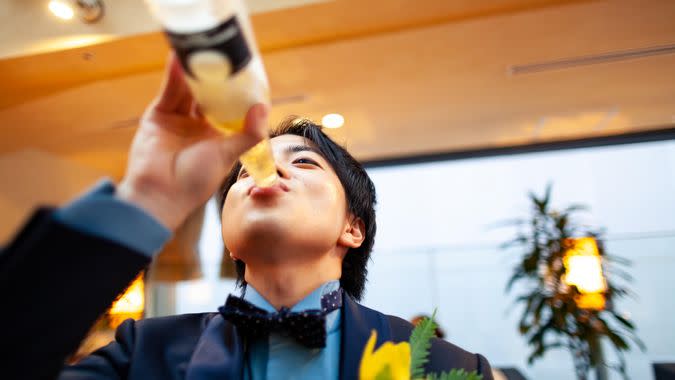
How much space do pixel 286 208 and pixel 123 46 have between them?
9.10 ft

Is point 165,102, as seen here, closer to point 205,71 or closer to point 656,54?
point 205,71

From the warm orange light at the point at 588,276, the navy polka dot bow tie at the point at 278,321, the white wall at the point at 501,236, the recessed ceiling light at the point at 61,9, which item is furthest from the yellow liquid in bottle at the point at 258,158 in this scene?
the white wall at the point at 501,236

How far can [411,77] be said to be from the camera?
11.9ft

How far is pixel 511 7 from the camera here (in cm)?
289

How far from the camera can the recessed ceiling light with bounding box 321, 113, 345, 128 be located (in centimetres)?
430

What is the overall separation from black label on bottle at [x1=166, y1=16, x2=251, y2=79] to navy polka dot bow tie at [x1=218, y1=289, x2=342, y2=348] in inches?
19.5

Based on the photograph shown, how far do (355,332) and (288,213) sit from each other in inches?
10.1

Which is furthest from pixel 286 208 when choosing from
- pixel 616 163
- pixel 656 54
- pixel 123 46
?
pixel 616 163

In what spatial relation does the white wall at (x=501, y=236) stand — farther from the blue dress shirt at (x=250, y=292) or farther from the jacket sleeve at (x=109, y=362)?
the jacket sleeve at (x=109, y=362)

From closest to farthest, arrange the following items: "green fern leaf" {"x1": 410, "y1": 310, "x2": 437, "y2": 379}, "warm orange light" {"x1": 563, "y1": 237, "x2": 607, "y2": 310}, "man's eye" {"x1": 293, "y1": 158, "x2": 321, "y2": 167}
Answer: "green fern leaf" {"x1": 410, "y1": 310, "x2": 437, "y2": 379} < "man's eye" {"x1": 293, "y1": 158, "x2": 321, "y2": 167} < "warm orange light" {"x1": 563, "y1": 237, "x2": 607, "y2": 310}

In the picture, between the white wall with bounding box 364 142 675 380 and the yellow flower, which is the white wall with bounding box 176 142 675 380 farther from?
the yellow flower

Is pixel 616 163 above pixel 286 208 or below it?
above

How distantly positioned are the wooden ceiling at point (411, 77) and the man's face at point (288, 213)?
210 cm

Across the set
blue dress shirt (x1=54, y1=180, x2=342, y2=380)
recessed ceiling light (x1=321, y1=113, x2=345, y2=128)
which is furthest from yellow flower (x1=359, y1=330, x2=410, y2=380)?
recessed ceiling light (x1=321, y1=113, x2=345, y2=128)
